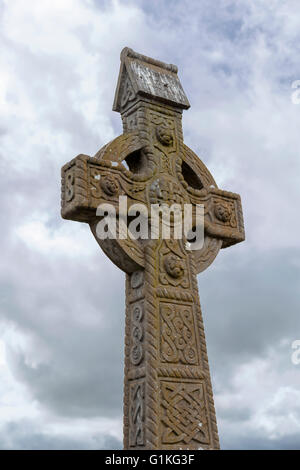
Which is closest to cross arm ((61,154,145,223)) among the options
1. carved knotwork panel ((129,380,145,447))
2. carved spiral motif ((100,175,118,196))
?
carved spiral motif ((100,175,118,196))

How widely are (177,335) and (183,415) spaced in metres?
0.67

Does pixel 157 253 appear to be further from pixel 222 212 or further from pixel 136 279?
pixel 222 212

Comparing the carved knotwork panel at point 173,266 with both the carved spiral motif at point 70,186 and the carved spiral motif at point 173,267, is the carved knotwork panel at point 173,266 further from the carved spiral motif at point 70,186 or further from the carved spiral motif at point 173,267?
the carved spiral motif at point 70,186

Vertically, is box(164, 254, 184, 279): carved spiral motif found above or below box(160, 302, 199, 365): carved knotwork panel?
above

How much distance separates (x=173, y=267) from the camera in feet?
17.5

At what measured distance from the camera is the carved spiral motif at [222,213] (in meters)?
6.11

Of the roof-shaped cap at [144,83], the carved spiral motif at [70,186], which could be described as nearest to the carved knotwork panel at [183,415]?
the carved spiral motif at [70,186]

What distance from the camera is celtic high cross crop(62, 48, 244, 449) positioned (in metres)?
4.87

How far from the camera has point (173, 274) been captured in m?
5.34

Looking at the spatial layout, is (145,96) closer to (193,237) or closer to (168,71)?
(168,71)

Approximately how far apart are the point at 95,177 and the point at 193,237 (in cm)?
128

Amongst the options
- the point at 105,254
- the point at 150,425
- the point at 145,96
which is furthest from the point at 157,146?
the point at 150,425

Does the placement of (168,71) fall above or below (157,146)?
above

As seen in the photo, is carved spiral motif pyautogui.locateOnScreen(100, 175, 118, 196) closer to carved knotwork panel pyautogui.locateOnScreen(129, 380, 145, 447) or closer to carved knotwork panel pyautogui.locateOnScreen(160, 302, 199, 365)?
carved knotwork panel pyautogui.locateOnScreen(160, 302, 199, 365)
